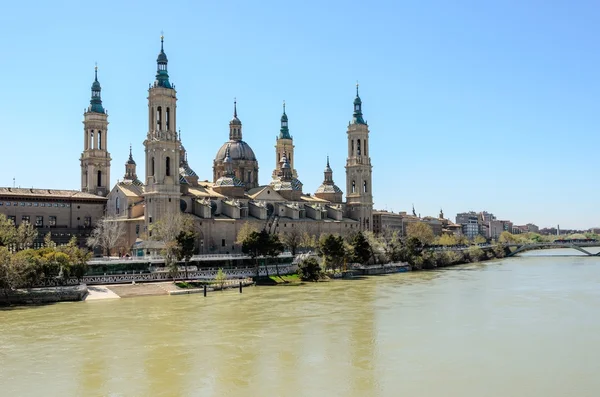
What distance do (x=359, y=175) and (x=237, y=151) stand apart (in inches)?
706

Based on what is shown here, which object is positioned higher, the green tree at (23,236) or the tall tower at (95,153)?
the tall tower at (95,153)

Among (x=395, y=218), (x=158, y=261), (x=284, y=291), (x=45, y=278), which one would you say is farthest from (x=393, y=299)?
(x=395, y=218)

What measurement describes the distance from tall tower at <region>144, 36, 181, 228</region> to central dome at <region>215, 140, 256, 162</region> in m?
19.3

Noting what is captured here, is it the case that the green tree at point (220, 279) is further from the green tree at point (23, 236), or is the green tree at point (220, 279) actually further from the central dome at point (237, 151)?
the central dome at point (237, 151)

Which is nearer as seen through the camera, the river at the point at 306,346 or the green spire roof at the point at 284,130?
the river at the point at 306,346

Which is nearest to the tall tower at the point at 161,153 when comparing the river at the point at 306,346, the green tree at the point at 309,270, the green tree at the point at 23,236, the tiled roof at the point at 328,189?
the green tree at the point at 23,236

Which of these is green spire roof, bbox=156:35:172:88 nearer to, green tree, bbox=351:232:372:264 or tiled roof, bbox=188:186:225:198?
tiled roof, bbox=188:186:225:198

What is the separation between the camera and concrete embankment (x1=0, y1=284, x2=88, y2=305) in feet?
→ 126

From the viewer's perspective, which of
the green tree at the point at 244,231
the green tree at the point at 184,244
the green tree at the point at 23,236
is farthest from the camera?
the green tree at the point at 244,231

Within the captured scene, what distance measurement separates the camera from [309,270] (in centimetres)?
5569

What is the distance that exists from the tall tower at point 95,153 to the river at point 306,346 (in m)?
32.1

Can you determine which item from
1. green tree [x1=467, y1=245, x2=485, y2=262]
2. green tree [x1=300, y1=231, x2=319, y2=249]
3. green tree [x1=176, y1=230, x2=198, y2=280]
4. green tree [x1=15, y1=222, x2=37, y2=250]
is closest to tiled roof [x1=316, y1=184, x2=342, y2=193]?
green tree [x1=300, y1=231, x2=319, y2=249]

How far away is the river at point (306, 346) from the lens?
20.1 meters

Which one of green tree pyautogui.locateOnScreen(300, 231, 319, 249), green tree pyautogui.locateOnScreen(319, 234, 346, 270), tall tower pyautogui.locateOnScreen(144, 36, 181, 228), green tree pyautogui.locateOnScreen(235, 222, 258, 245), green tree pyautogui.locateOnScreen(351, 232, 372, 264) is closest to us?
green tree pyautogui.locateOnScreen(319, 234, 346, 270)
